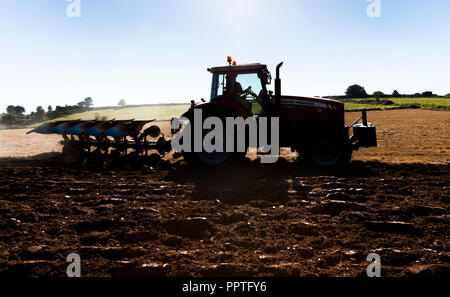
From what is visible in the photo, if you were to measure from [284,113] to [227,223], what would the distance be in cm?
392

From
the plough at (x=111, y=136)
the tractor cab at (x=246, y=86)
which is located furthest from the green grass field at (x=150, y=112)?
the tractor cab at (x=246, y=86)

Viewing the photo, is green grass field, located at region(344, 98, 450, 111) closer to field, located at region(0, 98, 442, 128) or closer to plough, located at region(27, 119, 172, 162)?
field, located at region(0, 98, 442, 128)

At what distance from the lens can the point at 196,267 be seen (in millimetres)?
2449

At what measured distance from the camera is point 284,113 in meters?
6.70

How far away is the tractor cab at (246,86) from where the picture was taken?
6387 mm

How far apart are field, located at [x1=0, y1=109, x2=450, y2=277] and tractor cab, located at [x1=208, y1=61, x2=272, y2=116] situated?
165cm

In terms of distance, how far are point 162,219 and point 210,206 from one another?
726 mm

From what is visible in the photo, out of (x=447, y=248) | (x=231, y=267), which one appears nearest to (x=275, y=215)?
(x=231, y=267)

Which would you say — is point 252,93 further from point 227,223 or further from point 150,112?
point 150,112

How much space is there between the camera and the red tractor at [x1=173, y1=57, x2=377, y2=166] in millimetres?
6391

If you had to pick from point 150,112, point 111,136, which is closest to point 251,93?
point 111,136

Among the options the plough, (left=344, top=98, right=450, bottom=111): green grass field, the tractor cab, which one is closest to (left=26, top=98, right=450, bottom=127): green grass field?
(left=344, top=98, right=450, bottom=111): green grass field

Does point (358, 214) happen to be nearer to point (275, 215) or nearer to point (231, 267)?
point (275, 215)
